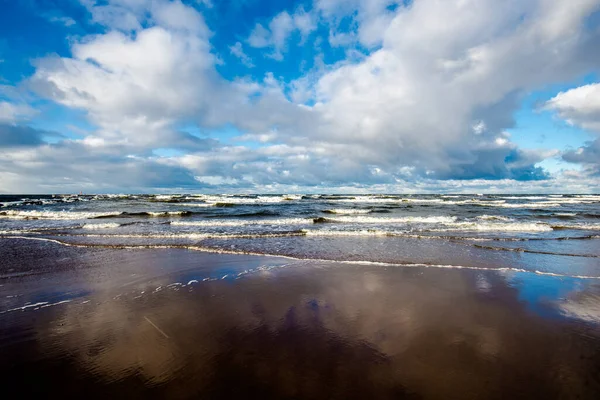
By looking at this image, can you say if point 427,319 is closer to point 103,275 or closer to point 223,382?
point 223,382

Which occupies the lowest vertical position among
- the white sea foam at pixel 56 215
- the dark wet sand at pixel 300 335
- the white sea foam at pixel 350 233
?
the white sea foam at pixel 350 233

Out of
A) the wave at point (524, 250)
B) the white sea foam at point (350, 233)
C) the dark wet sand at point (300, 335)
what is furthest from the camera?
the white sea foam at point (350, 233)

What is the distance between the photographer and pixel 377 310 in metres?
5.31

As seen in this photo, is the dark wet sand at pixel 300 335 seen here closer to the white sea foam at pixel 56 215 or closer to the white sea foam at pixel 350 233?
the white sea foam at pixel 350 233

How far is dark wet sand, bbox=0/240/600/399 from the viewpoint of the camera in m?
3.26

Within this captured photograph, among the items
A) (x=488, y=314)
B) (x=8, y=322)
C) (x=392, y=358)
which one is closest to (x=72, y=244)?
(x=8, y=322)

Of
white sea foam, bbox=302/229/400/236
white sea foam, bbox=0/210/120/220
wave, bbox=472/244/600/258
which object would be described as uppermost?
white sea foam, bbox=0/210/120/220

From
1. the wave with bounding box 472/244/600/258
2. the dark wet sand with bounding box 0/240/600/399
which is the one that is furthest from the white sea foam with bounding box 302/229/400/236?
the dark wet sand with bounding box 0/240/600/399

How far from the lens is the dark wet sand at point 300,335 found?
3.26 m

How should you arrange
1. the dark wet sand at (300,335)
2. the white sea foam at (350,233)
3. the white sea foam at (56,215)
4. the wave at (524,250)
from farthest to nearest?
the white sea foam at (56,215) → the white sea foam at (350,233) → the wave at (524,250) → the dark wet sand at (300,335)

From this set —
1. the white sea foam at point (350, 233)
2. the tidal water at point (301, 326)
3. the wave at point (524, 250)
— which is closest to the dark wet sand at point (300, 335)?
the tidal water at point (301, 326)

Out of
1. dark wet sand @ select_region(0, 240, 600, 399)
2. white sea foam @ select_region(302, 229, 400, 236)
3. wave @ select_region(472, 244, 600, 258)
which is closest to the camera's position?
dark wet sand @ select_region(0, 240, 600, 399)

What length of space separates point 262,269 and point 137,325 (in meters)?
3.83

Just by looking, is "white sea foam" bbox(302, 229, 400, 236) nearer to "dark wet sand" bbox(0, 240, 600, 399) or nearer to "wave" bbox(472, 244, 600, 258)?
"wave" bbox(472, 244, 600, 258)
